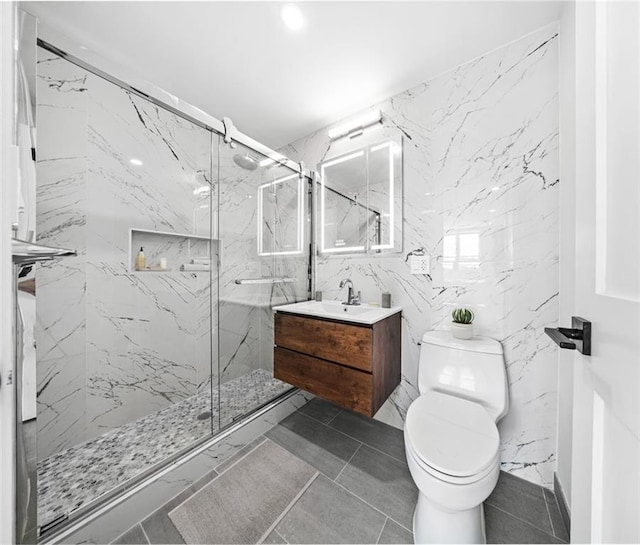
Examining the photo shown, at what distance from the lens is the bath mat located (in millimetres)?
1043

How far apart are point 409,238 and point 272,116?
4.98 feet

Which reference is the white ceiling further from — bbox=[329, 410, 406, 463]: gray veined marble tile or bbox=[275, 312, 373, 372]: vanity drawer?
bbox=[329, 410, 406, 463]: gray veined marble tile

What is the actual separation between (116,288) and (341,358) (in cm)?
162

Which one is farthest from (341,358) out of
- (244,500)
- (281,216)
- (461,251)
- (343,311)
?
(281,216)

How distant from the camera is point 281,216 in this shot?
2.13 metres

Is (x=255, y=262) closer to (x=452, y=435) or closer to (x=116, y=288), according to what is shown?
(x=116, y=288)

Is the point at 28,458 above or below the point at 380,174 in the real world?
below

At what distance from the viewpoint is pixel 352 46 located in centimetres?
140

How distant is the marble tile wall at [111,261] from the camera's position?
1414 millimetres

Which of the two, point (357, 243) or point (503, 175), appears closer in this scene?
point (503, 175)

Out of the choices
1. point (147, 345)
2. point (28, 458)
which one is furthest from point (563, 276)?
point (147, 345)

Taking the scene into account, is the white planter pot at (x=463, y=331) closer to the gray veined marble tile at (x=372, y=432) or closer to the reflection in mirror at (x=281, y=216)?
the gray veined marble tile at (x=372, y=432)

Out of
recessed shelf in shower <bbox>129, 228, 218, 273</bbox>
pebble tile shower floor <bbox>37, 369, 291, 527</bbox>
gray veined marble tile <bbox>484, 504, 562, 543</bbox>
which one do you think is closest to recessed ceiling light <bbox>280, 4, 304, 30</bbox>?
recessed shelf in shower <bbox>129, 228, 218, 273</bbox>

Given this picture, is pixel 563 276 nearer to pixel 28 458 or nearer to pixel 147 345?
pixel 28 458
